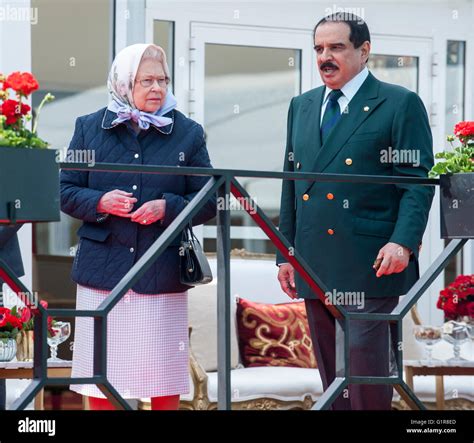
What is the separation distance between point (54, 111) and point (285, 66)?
1.48 metres

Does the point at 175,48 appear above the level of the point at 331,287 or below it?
above

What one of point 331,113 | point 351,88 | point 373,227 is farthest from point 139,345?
point 351,88

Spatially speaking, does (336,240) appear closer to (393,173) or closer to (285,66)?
(393,173)

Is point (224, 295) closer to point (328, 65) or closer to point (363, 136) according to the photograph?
point (363, 136)

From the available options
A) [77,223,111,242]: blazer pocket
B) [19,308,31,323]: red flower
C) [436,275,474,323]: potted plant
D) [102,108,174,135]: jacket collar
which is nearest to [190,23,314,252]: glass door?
[436,275,474,323]: potted plant

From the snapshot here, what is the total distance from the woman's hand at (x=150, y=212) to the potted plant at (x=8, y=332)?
139 cm

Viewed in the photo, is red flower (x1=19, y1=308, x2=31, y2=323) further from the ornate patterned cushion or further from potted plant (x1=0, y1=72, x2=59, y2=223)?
potted plant (x1=0, y1=72, x2=59, y2=223)

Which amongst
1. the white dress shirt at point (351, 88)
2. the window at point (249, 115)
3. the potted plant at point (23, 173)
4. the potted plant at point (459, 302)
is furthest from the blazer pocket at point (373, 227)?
the window at point (249, 115)

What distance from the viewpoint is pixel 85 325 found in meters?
4.00

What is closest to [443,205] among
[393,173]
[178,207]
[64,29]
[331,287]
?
[393,173]

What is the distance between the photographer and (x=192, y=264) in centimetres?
390

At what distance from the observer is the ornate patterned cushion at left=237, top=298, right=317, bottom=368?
6406 millimetres

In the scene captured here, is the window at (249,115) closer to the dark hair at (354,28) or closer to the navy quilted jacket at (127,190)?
the navy quilted jacket at (127,190)

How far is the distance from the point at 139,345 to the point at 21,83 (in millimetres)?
1244
